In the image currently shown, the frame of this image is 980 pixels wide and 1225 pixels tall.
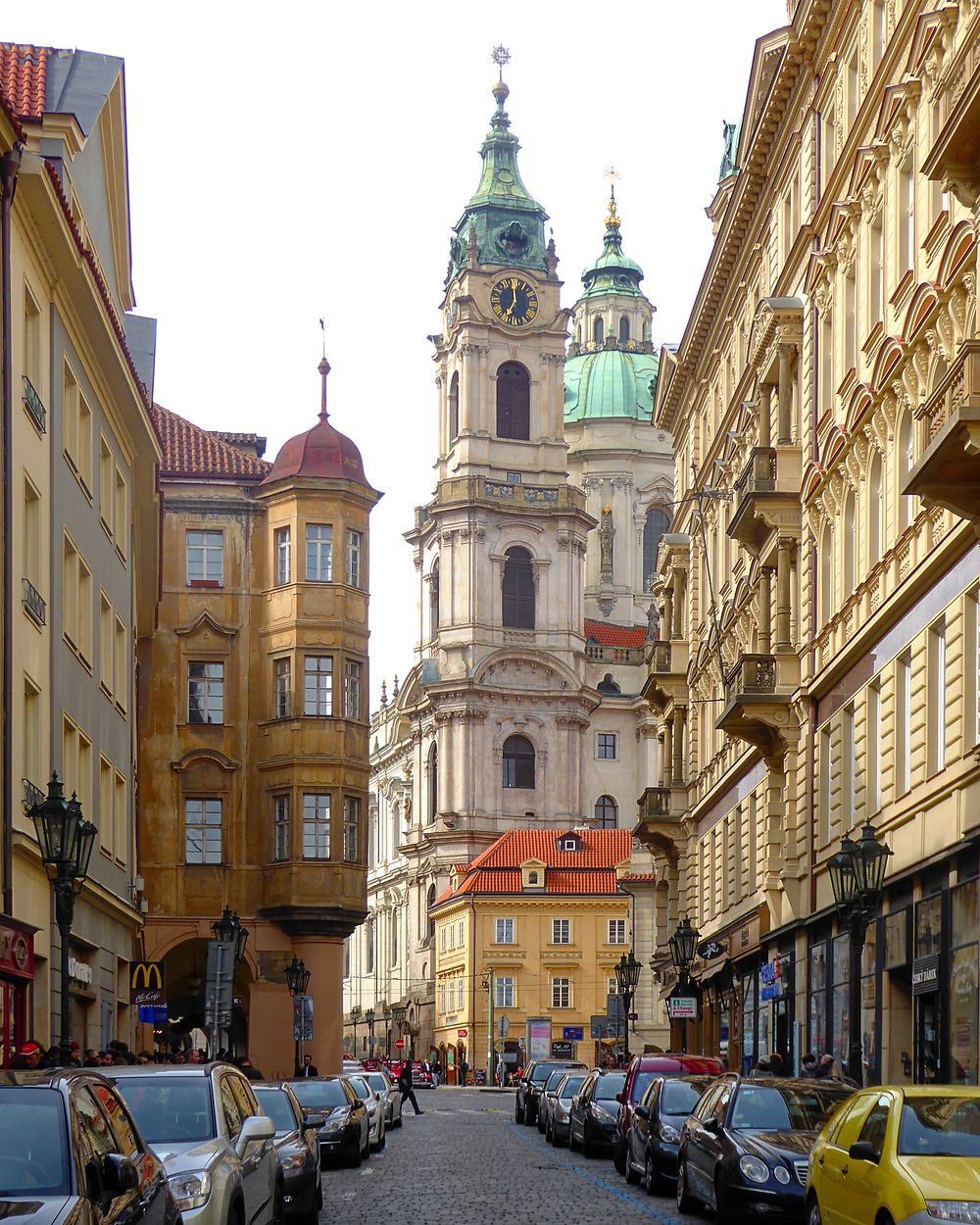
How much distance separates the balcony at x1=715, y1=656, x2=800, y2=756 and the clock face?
80880 mm

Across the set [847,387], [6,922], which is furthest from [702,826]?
[6,922]

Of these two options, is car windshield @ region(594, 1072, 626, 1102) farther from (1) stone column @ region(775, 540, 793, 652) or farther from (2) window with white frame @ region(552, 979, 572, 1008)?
(2) window with white frame @ region(552, 979, 572, 1008)

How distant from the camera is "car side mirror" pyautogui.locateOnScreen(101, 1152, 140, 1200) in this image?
10812mm

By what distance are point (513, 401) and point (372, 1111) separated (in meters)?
84.7

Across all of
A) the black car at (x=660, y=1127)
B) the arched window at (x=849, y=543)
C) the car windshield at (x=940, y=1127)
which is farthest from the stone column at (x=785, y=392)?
the car windshield at (x=940, y=1127)

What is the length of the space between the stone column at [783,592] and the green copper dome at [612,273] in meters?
107

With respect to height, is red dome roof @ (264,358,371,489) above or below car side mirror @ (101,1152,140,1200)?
above

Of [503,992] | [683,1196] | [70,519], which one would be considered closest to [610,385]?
[503,992]

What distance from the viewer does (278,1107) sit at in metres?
21.5

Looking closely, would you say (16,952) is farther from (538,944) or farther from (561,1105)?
(538,944)

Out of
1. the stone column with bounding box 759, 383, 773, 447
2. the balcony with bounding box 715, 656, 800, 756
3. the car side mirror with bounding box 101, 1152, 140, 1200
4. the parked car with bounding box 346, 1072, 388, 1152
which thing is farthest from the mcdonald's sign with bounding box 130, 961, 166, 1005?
the car side mirror with bounding box 101, 1152, 140, 1200

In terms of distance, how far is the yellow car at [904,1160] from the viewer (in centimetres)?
1288

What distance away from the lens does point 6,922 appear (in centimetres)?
2452

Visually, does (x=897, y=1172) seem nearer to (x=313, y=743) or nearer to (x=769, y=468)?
(x=769, y=468)
